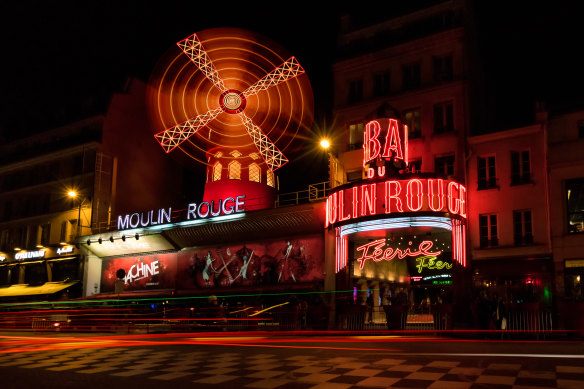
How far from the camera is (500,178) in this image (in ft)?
67.7

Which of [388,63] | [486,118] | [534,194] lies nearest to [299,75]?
[388,63]

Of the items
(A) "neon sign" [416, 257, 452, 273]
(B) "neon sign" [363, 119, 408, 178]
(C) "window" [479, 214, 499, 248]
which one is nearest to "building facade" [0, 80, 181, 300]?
(B) "neon sign" [363, 119, 408, 178]

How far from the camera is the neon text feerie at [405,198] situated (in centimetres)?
1878

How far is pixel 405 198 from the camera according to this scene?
62.0 ft

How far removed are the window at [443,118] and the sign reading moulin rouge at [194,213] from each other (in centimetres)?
940

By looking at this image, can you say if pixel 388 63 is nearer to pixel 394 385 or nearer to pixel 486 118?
pixel 486 118

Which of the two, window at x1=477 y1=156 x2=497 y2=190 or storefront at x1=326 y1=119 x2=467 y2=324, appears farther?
window at x1=477 y1=156 x2=497 y2=190

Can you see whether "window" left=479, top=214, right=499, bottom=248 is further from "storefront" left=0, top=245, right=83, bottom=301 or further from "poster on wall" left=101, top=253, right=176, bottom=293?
"storefront" left=0, top=245, right=83, bottom=301

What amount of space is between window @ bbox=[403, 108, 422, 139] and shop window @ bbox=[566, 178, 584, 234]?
6104mm

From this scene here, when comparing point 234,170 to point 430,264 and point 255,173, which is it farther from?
point 430,264

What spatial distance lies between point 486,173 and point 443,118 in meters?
2.94

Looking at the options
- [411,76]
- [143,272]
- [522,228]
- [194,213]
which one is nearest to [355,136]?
[411,76]

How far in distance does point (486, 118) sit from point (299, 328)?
46.3 ft

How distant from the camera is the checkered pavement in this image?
650cm
